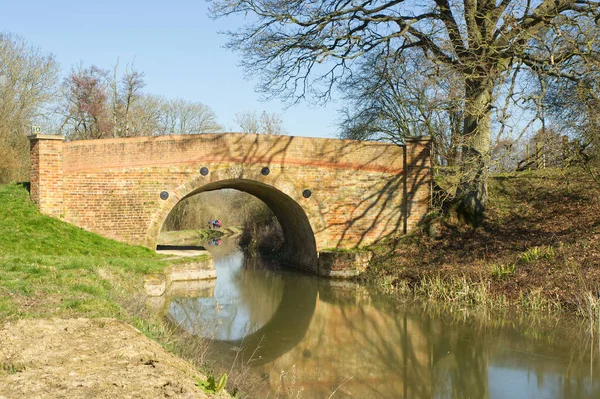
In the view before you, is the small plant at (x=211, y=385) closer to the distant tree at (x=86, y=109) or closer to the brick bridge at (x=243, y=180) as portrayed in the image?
the brick bridge at (x=243, y=180)

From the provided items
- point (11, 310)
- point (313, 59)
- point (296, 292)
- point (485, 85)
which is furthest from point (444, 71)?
point (11, 310)

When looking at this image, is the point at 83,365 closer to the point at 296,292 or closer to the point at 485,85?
the point at 296,292

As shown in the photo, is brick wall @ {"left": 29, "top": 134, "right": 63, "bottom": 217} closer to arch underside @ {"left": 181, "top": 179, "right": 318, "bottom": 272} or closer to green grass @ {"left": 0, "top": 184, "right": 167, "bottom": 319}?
green grass @ {"left": 0, "top": 184, "right": 167, "bottom": 319}

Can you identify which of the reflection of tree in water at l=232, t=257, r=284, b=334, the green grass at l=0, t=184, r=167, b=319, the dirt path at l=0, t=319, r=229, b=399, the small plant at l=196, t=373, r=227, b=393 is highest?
the green grass at l=0, t=184, r=167, b=319

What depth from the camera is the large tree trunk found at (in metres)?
12.7

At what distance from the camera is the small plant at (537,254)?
1200 centimetres

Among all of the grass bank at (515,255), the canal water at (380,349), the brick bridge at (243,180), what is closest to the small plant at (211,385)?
the canal water at (380,349)

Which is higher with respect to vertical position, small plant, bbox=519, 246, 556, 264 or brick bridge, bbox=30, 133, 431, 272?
brick bridge, bbox=30, 133, 431, 272

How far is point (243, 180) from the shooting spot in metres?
15.1

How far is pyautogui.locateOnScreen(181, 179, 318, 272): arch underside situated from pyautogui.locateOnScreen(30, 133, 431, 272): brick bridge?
0.06m

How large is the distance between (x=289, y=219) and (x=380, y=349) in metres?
9.06

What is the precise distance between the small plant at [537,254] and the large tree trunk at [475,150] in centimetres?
182

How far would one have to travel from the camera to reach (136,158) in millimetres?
14312

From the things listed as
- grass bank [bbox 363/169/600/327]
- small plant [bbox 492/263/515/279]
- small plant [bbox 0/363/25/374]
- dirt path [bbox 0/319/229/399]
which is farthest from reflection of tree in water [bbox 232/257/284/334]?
small plant [bbox 0/363/25/374]
